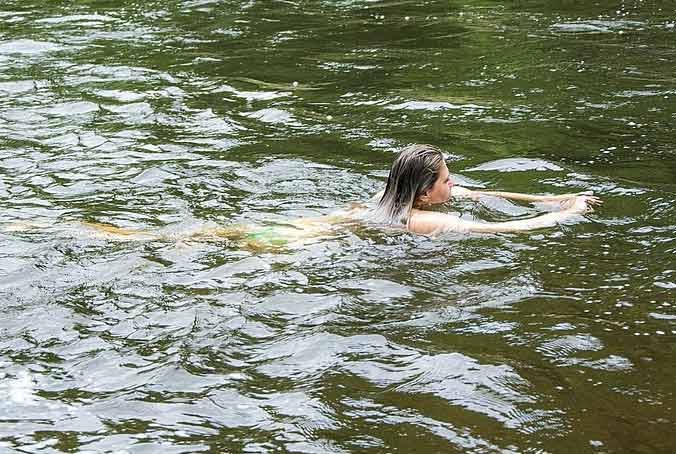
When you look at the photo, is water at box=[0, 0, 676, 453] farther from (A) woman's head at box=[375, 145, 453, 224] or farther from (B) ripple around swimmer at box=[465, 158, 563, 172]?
(A) woman's head at box=[375, 145, 453, 224]

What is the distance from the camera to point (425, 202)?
811 cm

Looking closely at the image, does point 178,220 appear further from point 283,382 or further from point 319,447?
point 319,447

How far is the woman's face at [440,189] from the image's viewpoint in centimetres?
804

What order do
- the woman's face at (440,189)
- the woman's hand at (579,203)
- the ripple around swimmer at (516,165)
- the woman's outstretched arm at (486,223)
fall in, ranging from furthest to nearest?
the ripple around swimmer at (516,165)
the woman's face at (440,189)
the woman's hand at (579,203)
the woman's outstretched arm at (486,223)

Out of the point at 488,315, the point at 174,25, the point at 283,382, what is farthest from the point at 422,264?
the point at 174,25

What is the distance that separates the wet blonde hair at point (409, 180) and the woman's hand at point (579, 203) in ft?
3.56

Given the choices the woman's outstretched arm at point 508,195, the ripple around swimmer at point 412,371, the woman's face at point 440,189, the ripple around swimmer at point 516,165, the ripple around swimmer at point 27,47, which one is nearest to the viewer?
the ripple around swimmer at point 412,371

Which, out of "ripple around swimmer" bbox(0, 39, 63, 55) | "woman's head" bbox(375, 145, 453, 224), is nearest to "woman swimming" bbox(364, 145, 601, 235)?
"woman's head" bbox(375, 145, 453, 224)

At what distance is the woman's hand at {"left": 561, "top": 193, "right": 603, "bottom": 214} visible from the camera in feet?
26.0

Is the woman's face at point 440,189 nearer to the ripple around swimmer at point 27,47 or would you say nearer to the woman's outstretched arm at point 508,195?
the woman's outstretched arm at point 508,195

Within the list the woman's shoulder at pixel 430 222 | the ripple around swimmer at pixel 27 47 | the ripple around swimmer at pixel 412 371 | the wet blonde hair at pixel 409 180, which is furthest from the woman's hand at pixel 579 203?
the ripple around swimmer at pixel 27 47

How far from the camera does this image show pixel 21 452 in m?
4.97

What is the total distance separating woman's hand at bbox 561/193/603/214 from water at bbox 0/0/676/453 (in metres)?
0.12

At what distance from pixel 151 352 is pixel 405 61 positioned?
864cm
